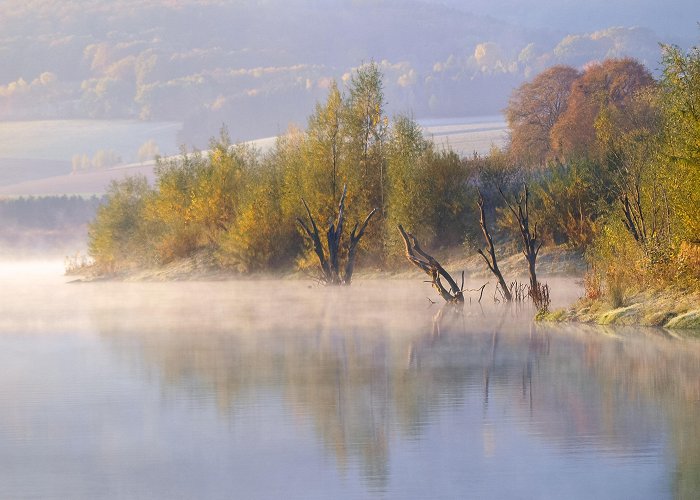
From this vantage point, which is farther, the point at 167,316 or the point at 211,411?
the point at 167,316

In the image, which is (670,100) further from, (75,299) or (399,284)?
(75,299)

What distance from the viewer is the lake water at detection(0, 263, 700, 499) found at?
1238cm

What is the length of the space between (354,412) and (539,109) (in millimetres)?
63540

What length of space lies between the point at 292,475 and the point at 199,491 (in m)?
0.98

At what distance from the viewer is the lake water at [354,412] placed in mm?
12383

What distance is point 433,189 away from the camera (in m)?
50.8

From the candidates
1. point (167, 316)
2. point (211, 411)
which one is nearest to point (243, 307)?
point (167, 316)

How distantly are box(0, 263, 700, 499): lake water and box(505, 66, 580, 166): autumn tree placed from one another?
4633 centimetres

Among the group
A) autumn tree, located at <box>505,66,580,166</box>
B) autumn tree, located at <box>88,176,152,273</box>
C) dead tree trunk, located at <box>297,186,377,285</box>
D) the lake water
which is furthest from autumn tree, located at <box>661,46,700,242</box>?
autumn tree, located at <box>505,66,580,166</box>

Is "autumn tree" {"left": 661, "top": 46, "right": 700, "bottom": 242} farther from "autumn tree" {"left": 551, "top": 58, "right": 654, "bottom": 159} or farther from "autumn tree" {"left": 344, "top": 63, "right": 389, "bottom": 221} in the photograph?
"autumn tree" {"left": 551, "top": 58, "right": 654, "bottom": 159}

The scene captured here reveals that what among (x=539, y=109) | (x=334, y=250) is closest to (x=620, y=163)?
(x=334, y=250)

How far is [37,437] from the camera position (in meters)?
15.2

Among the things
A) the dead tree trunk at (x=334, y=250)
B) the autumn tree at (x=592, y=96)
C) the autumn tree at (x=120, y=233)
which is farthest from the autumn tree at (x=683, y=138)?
the autumn tree at (x=120, y=233)

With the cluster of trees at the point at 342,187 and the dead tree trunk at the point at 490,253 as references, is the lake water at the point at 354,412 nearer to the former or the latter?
the dead tree trunk at the point at 490,253
